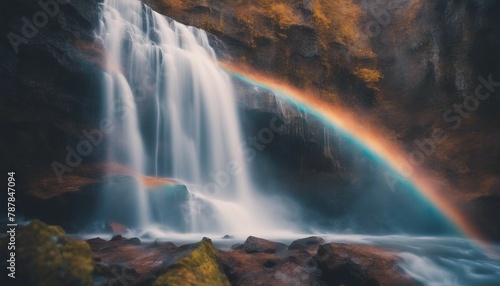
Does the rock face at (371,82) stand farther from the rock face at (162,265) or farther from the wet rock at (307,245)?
the rock face at (162,265)

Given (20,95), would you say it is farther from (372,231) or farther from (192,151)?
(372,231)

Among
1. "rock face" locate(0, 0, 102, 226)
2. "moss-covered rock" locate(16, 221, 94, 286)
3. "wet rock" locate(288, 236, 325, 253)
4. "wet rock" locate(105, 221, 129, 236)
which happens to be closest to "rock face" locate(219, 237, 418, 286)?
"wet rock" locate(288, 236, 325, 253)

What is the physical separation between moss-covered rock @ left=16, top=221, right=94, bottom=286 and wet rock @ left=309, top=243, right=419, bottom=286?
425cm

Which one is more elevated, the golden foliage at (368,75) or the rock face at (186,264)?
the golden foliage at (368,75)

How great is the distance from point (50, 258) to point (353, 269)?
5.07 m

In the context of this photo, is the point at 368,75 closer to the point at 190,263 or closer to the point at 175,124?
the point at 175,124

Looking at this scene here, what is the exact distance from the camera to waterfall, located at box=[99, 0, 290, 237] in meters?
12.6

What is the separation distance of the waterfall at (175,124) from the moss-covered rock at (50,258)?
6.75 m

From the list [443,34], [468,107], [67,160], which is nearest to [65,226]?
[67,160]

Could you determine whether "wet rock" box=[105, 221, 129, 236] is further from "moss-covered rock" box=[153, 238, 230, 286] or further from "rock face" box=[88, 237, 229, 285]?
"moss-covered rock" box=[153, 238, 230, 286]

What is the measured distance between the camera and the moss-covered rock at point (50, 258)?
472cm

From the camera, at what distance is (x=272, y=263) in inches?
292

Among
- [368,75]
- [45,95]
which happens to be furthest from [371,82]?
[45,95]

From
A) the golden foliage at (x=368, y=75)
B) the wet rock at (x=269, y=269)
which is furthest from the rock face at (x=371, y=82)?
the wet rock at (x=269, y=269)
